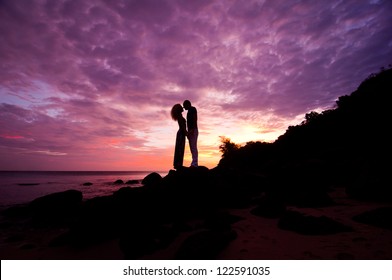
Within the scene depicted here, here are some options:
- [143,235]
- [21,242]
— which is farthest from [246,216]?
[21,242]

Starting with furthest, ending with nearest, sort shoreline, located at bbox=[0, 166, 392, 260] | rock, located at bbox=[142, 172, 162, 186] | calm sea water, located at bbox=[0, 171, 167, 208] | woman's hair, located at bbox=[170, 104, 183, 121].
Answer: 1. calm sea water, located at bbox=[0, 171, 167, 208]
2. woman's hair, located at bbox=[170, 104, 183, 121]
3. rock, located at bbox=[142, 172, 162, 186]
4. shoreline, located at bbox=[0, 166, 392, 260]

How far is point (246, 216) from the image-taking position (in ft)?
20.1

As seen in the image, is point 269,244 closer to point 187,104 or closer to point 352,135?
point 187,104

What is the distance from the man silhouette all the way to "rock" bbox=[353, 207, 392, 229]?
6.39 m

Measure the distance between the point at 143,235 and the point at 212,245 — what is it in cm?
160

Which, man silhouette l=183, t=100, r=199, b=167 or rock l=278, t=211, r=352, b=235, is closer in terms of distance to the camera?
rock l=278, t=211, r=352, b=235

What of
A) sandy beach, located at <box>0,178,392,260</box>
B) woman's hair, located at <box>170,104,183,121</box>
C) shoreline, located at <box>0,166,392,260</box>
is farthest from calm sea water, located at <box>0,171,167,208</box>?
woman's hair, located at <box>170,104,183,121</box>

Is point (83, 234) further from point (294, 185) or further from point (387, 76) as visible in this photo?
point (387, 76)

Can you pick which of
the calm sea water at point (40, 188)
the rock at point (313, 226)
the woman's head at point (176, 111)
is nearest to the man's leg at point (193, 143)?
the woman's head at point (176, 111)

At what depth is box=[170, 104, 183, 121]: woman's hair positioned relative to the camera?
993 centimetres

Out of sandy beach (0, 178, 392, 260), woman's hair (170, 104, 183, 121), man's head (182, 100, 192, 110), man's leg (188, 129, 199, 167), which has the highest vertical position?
man's head (182, 100, 192, 110)

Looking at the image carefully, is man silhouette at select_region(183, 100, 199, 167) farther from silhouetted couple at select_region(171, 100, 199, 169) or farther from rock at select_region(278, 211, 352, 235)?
rock at select_region(278, 211, 352, 235)

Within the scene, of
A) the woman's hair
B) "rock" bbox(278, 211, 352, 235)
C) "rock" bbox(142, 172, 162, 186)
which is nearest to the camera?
"rock" bbox(278, 211, 352, 235)

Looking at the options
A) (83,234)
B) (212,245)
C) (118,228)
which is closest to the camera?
(212,245)
